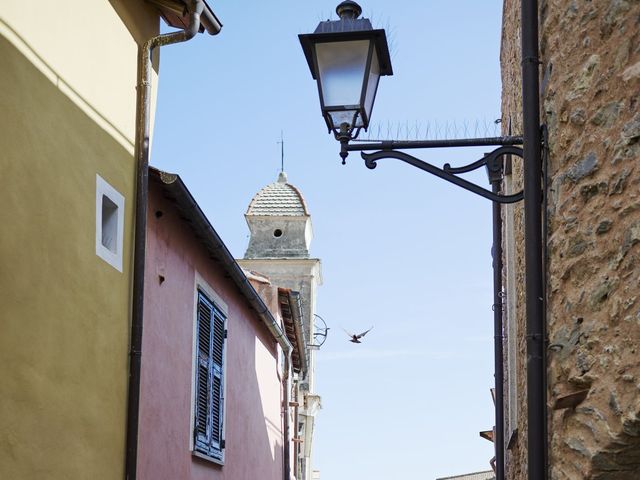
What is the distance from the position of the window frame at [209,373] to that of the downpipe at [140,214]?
2457 millimetres

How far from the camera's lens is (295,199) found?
102ft

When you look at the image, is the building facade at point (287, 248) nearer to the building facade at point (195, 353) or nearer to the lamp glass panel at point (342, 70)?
the building facade at point (195, 353)

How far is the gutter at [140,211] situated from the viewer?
29.1ft

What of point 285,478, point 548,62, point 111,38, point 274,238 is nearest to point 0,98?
point 111,38

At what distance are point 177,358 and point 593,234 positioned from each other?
675cm

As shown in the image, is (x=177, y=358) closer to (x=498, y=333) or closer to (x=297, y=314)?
(x=498, y=333)

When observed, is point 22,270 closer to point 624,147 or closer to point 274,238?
point 624,147

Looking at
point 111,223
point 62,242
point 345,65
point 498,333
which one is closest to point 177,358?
point 111,223

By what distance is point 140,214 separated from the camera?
9250mm

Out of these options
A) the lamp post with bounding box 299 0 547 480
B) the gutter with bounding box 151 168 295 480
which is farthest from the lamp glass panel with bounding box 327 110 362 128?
the gutter with bounding box 151 168 295 480

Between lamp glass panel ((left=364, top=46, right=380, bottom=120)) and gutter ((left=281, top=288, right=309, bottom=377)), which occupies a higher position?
gutter ((left=281, top=288, right=309, bottom=377))

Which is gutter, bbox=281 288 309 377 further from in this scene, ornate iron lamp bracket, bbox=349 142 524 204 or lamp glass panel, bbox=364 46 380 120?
ornate iron lamp bracket, bbox=349 142 524 204

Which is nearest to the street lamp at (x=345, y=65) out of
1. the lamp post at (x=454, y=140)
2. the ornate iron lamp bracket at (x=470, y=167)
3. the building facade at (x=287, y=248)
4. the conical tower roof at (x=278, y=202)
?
the lamp post at (x=454, y=140)

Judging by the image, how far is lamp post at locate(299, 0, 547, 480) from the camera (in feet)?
17.2
